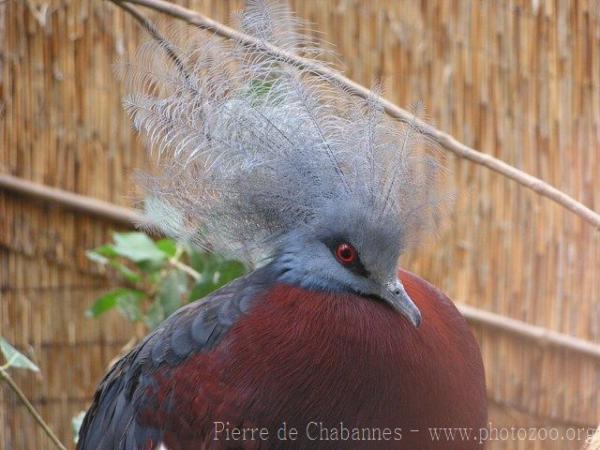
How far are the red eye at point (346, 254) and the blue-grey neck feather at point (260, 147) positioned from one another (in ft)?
0.20

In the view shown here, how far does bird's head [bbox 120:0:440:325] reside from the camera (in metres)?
1.44

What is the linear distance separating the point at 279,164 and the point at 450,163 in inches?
44.0

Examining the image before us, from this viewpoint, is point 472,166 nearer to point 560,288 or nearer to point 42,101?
point 560,288

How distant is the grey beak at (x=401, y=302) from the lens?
4.60 feet

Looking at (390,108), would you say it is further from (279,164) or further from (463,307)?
(463,307)

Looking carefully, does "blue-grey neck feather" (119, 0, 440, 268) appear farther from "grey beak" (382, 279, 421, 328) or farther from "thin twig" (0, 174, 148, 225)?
"thin twig" (0, 174, 148, 225)

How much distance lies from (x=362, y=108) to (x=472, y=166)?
1.39 m

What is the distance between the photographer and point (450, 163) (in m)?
2.50

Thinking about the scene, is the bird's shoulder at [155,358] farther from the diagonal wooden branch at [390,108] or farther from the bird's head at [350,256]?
the diagonal wooden branch at [390,108]

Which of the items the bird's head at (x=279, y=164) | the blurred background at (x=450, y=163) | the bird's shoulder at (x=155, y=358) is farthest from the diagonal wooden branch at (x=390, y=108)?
the blurred background at (x=450, y=163)

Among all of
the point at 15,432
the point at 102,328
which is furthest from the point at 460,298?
the point at 15,432

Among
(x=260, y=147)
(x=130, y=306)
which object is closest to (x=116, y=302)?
(x=130, y=306)

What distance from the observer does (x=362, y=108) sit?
5.05 feet

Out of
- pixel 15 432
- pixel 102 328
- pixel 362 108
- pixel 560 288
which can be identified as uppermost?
pixel 362 108
